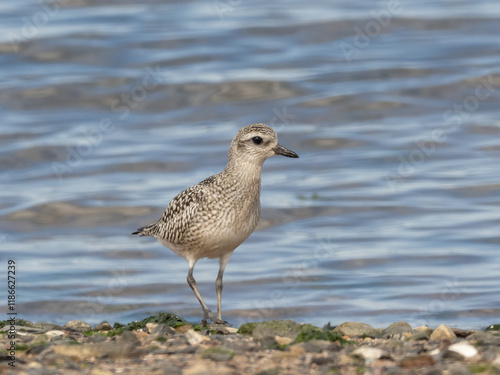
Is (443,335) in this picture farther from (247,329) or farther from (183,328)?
(183,328)

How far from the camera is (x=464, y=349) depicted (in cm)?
687

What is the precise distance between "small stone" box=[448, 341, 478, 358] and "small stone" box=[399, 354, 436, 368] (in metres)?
0.35

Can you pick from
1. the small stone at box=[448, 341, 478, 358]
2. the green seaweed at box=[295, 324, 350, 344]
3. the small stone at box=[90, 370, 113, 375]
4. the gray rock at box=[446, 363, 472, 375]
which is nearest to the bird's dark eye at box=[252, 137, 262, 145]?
the green seaweed at box=[295, 324, 350, 344]

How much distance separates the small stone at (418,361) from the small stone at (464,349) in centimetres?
35

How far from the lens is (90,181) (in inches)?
717

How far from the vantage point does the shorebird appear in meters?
9.91

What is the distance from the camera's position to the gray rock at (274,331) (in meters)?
7.53

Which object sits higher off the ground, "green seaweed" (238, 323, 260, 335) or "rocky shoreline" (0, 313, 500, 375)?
"green seaweed" (238, 323, 260, 335)

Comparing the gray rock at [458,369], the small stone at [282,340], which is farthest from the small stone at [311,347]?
the gray rock at [458,369]

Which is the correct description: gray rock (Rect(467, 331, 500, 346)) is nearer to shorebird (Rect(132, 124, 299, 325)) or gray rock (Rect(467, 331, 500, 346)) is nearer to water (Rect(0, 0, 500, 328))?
shorebird (Rect(132, 124, 299, 325))

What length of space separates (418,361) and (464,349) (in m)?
0.55

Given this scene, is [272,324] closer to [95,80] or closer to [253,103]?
[253,103]

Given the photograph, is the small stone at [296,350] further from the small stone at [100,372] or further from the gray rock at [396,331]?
the gray rock at [396,331]

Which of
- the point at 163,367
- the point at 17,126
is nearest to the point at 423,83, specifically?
the point at 17,126
